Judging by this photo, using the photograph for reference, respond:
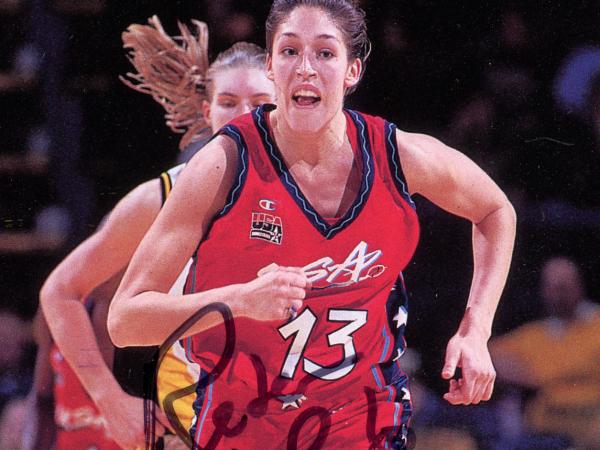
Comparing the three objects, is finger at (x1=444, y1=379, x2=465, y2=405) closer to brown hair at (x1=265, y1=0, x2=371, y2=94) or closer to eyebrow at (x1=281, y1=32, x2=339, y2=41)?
brown hair at (x1=265, y1=0, x2=371, y2=94)

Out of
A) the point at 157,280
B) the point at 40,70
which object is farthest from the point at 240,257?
the point at 40,70

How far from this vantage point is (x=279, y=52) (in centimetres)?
162

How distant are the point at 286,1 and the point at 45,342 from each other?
3.03ft

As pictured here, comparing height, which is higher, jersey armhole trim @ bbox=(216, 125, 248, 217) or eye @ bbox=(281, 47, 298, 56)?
eye @ bbox=(281, 47, 298, 56)

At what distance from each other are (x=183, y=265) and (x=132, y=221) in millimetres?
282

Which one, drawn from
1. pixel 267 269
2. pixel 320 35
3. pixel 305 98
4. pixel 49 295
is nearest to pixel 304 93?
pixel 305 98

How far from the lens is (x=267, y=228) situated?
1.57 meters

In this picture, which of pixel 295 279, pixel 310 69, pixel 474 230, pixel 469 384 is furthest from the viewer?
pixel 474 230

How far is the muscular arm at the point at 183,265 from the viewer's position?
4.98 ft

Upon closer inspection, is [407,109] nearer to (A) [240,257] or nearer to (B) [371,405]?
(A) [240,257]

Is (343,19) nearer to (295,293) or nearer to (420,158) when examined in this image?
(420,158)

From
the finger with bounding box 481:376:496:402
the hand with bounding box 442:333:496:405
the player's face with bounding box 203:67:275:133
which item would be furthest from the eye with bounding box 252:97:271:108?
the finger with bounding box 481:376:496:402

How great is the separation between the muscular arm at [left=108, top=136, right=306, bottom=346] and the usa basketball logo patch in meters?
0.08

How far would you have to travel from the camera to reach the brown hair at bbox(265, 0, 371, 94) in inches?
62.9
